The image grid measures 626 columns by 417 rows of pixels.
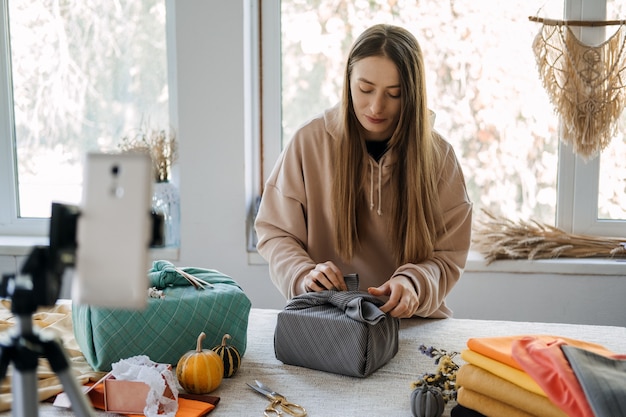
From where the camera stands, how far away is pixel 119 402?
1.14 meters

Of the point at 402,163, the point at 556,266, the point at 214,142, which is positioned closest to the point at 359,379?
the point at 402,163

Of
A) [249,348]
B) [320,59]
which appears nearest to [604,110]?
[320,59]

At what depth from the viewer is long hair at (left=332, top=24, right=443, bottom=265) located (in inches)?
67.7

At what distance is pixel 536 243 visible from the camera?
106 inches

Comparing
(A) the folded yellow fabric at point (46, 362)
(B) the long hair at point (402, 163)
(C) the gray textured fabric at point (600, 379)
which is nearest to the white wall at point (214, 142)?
(B) the long hair at point (402, 163)

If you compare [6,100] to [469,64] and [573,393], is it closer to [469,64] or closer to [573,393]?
[469,64]

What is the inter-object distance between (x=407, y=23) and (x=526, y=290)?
1.18 m

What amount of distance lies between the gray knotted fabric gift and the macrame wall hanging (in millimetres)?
1591

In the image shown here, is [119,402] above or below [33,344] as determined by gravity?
below

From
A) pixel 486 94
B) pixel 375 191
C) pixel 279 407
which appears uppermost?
pixel 486 94

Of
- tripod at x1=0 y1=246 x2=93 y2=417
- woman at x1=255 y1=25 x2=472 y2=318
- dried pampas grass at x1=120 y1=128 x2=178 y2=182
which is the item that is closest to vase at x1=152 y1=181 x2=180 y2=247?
dried pampas grass at x1=120 y1=128 x2=178 y2=182

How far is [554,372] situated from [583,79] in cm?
192

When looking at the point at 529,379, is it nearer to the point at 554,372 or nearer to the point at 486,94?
the point at 554,372

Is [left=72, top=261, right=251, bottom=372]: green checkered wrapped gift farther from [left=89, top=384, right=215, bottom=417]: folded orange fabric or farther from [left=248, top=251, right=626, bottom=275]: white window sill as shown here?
[left=248, top=251, right=626, bottom=275]: white window sill
